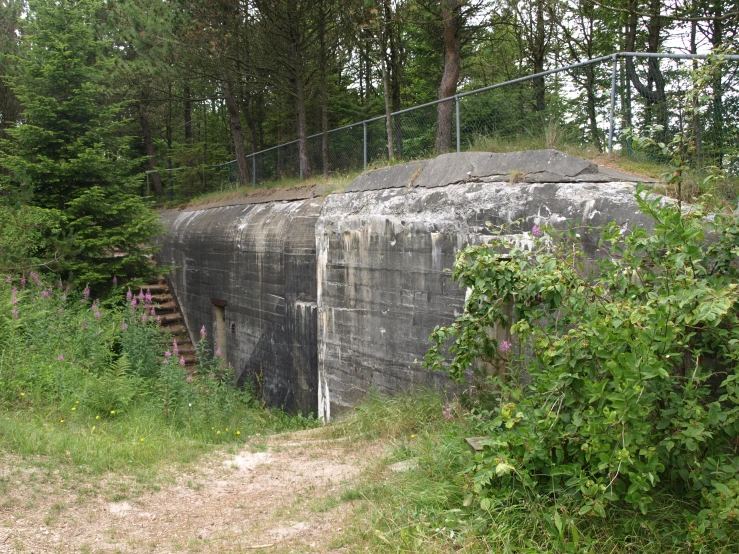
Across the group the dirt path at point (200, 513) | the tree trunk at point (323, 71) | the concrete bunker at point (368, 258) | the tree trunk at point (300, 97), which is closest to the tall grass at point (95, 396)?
the dirt path at point (200, 513)

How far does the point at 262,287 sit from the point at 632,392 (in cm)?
838

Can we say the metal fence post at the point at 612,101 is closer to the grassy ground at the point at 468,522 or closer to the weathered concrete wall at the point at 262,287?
the grassy ground at the point at 468,522

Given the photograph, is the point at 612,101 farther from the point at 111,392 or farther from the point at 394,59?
the point at 394,59

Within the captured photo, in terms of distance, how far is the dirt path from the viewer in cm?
392

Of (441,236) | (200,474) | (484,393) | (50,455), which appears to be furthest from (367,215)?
(50,455)

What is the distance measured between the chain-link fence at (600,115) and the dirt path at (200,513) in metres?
3.28

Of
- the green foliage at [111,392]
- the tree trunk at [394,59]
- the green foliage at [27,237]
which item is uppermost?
the tree trunk at [394,59]

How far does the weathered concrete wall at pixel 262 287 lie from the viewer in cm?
940

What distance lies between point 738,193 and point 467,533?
3366 mm

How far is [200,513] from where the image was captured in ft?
14.9

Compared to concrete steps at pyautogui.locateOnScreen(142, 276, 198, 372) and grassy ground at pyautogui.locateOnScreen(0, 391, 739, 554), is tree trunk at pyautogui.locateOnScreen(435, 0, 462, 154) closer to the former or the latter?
grassy ground at pyautogui.locateOnScreen(0, 391, 739, 554)

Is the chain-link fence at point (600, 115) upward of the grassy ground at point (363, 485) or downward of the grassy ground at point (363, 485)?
upward

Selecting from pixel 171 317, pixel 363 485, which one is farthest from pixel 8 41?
pixel 363 485

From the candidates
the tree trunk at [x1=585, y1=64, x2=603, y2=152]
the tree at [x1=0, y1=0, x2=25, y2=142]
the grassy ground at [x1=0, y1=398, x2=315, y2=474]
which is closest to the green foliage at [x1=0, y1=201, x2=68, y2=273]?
the grassy ground at [x1=0, y1=398, x2=315, y2=474]
